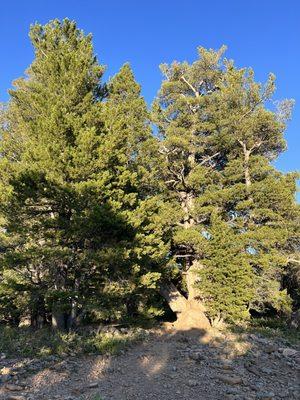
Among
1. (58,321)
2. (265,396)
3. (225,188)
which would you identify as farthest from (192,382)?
(225,188)

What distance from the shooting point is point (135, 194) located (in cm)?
1784

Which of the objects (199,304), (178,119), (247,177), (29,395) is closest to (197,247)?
(199,304)

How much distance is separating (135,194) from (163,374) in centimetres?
823

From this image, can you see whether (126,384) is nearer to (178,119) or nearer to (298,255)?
(298,255)

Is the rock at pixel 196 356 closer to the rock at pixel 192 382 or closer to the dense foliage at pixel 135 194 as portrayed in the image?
the rock at pixel 192 382

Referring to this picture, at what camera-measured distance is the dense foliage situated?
16250 millimetres

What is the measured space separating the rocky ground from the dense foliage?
331 cm

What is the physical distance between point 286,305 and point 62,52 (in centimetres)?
1797

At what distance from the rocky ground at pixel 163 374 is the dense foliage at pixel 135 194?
3308 mm

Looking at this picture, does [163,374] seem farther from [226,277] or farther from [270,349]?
[226,277]

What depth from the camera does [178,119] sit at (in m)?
25.7

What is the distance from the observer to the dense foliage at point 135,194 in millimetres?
16250

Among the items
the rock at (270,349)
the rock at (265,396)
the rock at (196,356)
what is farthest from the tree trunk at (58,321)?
the rock at (265,396)

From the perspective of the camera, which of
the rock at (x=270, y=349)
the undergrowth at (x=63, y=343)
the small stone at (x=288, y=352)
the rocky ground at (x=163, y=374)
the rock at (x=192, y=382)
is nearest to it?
the rocky ground at (x=163, y=374)
